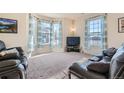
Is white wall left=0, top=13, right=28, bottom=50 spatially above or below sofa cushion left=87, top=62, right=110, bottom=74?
above

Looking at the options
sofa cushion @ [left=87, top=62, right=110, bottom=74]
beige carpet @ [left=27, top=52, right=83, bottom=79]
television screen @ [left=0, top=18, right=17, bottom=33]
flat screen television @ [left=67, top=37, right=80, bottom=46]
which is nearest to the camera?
sofa cushion @ [left=87, top=62, right=110, bottom=74]

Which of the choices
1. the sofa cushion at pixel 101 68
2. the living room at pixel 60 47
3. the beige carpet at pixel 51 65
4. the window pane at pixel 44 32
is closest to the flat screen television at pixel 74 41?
the living room at pixel 60 47

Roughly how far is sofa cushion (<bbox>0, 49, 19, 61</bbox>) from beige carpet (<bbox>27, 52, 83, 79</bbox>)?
21 centimetres

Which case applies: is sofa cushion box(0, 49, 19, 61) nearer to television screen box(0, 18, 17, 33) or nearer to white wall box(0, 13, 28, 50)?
white wall box(0, 13, 28, 50)

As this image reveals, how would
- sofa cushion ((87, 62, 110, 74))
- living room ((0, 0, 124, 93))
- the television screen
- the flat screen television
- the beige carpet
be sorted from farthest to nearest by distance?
the flat screen television → the beige carpet → the television screen → sofa cushion ((87, 62, 110, 74)) → living room ((0, 0, 124, 93))

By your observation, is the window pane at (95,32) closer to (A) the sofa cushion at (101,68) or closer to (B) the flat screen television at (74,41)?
(B) the flat screen television at (74,41)

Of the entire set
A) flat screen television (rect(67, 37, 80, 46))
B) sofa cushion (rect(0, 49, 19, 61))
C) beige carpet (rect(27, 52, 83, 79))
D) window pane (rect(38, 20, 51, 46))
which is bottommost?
beige carpet (rect(27, 52, 83, 79))

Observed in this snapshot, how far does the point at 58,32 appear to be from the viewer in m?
1.78

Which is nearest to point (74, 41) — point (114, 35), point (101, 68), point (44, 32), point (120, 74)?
point (44, 32)

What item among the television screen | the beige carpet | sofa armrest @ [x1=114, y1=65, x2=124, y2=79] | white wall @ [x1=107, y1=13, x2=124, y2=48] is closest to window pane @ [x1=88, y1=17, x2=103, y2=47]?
white wall @ [x1=107, y1=13, x2=124, y2=48]

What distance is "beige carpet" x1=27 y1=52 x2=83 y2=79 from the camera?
133cm

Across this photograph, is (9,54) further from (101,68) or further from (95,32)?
(95,32)
